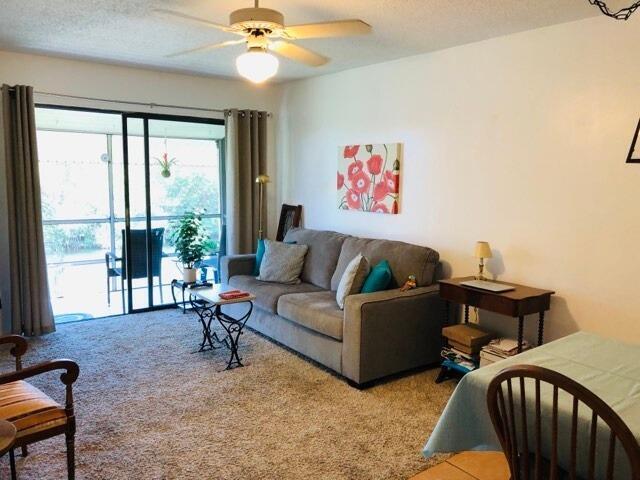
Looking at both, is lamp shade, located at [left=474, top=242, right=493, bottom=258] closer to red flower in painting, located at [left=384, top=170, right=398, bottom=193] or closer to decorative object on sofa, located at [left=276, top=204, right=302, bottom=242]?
red flower in painting, located at [left=384, top=170, right=398, bottom=193]

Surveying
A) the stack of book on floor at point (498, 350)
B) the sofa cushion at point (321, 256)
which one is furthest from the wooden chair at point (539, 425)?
the sofa cushion at point (321, 256)

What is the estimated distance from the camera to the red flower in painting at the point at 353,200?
15.9ft

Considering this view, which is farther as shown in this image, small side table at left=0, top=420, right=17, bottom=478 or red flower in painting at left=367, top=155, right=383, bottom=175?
red flower in painting at left=367, top=155, right=383, bottom=175

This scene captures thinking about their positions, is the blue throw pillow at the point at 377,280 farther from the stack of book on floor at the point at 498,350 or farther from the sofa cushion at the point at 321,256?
the stack of book on floor at the point at 498,350

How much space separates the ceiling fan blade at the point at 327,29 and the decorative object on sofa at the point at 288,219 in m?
3.15

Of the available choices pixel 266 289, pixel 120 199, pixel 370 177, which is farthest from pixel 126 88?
pixel 370 177

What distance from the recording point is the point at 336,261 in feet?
15.1

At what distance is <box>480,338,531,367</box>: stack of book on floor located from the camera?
3.26 meters

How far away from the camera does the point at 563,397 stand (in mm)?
1620

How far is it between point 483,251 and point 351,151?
1.92m

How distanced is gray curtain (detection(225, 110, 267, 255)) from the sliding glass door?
0.27m

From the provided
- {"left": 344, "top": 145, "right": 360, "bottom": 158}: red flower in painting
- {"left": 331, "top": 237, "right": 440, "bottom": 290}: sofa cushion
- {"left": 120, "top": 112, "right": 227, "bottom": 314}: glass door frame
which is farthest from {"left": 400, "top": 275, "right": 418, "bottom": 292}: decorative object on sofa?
{"left": 120, "top": 112, "right": 227, "bottom": 314}: glass door frame

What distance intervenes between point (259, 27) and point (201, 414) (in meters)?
2.29

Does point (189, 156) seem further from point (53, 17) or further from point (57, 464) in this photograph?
point (57, 464)
